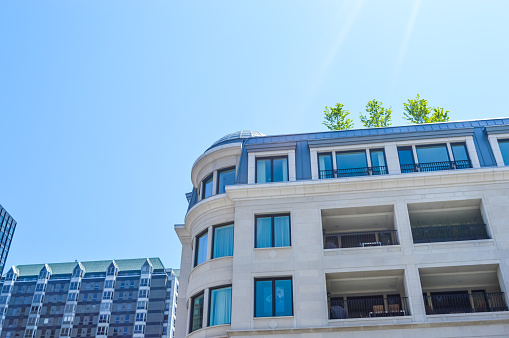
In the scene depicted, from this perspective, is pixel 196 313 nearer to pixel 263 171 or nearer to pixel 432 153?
pixel 263 171

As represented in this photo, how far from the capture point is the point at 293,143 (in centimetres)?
2772

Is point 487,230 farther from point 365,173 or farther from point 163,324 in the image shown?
point 163,324

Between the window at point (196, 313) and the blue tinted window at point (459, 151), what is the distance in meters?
15.9

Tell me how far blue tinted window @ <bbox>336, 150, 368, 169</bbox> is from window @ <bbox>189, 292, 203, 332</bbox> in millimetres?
10681

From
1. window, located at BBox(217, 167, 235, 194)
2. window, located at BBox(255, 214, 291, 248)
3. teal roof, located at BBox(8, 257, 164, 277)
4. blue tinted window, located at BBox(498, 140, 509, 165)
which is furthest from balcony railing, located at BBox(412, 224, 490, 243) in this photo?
teal roof, located at BBox(8, 257, 164, 277)

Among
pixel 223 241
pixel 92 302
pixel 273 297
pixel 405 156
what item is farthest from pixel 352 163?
pixel 92 302

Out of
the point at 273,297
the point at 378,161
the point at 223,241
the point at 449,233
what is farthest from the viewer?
the point at 378,161

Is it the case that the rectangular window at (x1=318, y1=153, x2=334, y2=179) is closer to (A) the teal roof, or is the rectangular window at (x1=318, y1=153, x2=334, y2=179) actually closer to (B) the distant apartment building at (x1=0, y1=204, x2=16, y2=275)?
(B) the distant apartment building at (x1=0, y1=204, x2=16, y2=275)

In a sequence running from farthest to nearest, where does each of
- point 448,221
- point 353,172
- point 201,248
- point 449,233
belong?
point 201,248 → point 353,172 → point 448,221 → point 449,233

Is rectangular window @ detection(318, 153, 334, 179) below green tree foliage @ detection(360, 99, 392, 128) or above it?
below

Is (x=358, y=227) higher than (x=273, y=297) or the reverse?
higher

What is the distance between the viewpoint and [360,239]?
2695cm

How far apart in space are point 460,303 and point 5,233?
268 ft

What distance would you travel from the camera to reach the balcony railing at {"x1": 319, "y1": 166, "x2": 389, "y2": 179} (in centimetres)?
2628
